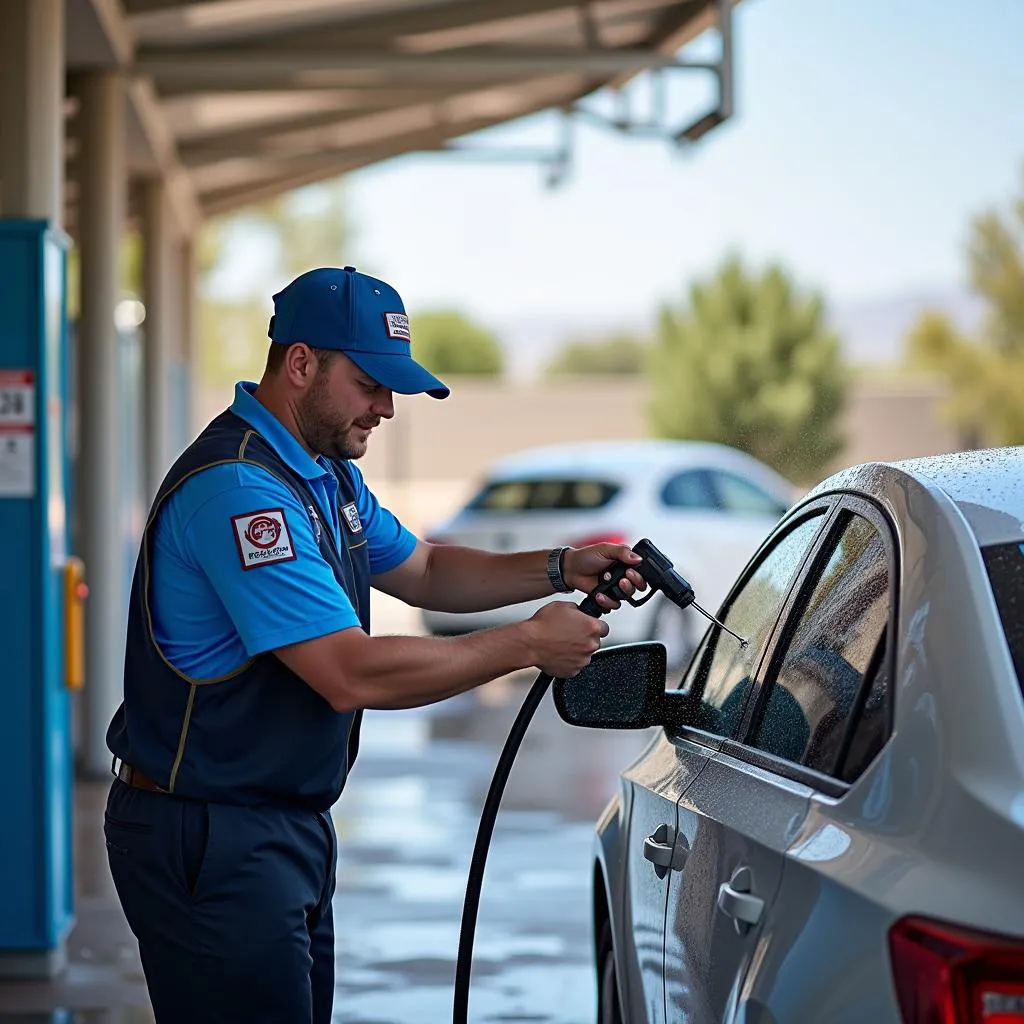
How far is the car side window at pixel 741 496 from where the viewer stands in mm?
16500

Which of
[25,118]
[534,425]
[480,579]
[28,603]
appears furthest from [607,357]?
[480,579]

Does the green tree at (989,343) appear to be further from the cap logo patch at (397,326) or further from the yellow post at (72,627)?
the cap logo patch at (397,326)

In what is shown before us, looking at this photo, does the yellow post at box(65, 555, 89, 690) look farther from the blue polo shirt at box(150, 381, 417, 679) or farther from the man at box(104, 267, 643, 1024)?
the blue polo shirt at box(150, 381, 417, 679)

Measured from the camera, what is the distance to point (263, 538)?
3258 mm

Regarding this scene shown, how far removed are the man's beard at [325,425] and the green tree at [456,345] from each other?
85686 millimetres

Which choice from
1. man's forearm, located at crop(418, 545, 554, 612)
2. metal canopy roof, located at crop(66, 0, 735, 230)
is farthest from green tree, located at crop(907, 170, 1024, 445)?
man's forearm, located at crop(418, 545, 554, 612)

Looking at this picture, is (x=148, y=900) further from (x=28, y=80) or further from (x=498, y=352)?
(x=498, y=352)

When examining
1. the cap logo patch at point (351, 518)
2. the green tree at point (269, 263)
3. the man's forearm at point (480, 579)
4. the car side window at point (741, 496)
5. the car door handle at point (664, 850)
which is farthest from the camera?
the green tree at point (269, 263)

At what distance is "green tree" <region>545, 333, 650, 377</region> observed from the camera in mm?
111875

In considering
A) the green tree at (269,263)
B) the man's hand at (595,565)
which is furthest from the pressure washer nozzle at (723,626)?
the green tree at (269,263)

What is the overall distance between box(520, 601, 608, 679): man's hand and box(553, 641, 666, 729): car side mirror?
0.20m

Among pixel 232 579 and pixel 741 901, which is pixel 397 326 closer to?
pixel 232 579

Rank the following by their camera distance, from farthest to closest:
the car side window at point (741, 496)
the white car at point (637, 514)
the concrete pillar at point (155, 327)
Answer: the car side window at point (741, 496) < the white car at point (637, 514) < the concrete pillar at point (155, 327)

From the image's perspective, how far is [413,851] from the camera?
8586mm
